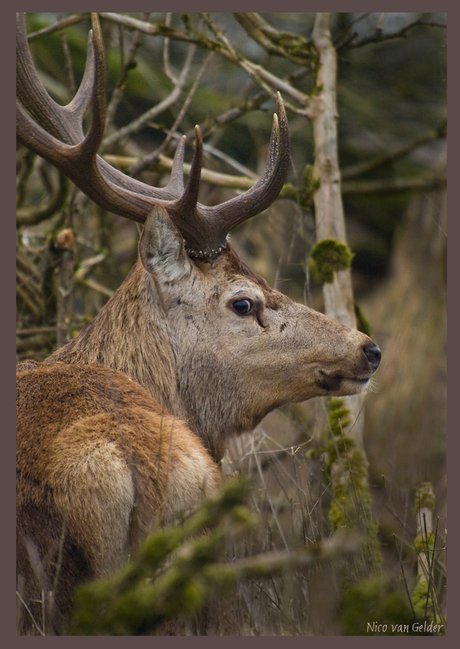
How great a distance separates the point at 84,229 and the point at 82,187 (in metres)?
3.41

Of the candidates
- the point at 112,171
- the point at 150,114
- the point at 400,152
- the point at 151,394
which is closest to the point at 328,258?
the point at 112,171

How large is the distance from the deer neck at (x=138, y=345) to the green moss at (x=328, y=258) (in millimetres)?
1532

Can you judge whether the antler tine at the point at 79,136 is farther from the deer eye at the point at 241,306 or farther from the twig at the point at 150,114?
the twig at the point at 150,114

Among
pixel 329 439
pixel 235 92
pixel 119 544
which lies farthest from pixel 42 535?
pixel 235 92

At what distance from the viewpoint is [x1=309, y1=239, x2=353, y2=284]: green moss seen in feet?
15.4

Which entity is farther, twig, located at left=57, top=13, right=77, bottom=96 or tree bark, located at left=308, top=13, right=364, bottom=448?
twig, located at left=57, top=13, right=77, bottom=96

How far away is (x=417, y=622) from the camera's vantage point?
269 centimetres

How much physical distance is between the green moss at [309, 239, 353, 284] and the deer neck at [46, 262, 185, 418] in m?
1.53

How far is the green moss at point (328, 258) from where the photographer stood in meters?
4.69

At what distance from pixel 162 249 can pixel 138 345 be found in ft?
1.64

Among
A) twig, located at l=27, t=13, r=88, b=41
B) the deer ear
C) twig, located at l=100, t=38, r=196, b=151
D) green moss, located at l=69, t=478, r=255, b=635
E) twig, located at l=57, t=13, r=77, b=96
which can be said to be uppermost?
twig, located at l=27, t=13, r=88, b=41

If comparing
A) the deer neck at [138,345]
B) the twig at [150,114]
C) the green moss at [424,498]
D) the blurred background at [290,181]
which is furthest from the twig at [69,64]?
the green moss at [424,498]

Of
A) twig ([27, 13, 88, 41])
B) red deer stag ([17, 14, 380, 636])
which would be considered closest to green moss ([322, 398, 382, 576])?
red deer stag ([17, 14, 380, 636])

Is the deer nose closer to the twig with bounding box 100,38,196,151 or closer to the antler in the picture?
the antler
